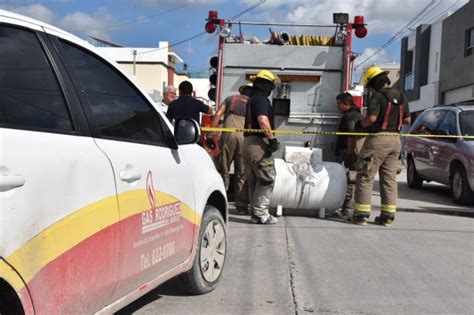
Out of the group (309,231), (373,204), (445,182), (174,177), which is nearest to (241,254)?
(309,231)

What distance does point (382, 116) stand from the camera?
6.93 m

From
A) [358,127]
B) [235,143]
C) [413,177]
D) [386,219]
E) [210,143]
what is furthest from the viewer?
[413,177]

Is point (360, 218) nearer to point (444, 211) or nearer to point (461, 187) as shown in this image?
point (444, 211)

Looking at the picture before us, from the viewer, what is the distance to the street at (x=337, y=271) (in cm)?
403

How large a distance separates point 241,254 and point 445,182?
5897 millimetres

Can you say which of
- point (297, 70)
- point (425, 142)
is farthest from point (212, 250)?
point (425, 142)

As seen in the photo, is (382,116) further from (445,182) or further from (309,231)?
(445,182)

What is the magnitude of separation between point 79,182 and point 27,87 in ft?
1.61

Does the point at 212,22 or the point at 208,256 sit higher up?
the point at 212,22

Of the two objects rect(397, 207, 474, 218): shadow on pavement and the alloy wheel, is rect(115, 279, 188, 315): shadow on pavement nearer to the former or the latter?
the alloy wheel

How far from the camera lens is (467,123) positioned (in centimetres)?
943

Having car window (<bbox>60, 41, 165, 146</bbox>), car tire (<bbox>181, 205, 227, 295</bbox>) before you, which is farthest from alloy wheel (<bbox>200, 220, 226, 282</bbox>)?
car window (<bbox>60, 41, 165, 146</bbox>)

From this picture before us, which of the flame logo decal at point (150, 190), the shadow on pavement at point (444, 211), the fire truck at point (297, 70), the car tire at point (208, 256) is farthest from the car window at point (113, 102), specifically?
the shadow on pavement at point (444, 211)

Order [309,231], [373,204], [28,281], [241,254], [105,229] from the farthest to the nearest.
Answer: [373,204] < [309,231] < [241,254] < [105,229] < [28,281]
